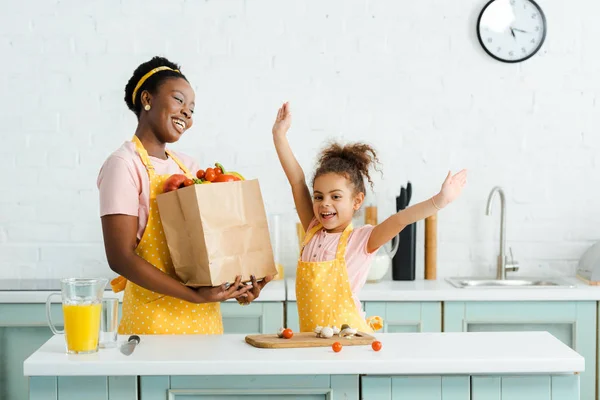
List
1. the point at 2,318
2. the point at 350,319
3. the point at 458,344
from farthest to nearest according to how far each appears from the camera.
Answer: the point at 2,318, the point at 350,319, the point at 458,344

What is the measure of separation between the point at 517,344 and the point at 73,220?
7.11ft

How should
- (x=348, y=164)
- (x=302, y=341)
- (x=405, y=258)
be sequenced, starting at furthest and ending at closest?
(x=405, y=258), (x=348, y=164), (x=302, y=341)

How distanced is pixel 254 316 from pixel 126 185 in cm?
108

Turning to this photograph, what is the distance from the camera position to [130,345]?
1.69 m

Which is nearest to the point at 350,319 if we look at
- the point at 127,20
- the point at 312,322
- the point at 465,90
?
the point at 312,322

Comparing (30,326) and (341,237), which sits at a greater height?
(341,237)

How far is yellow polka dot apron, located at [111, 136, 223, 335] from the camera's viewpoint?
1.98 m

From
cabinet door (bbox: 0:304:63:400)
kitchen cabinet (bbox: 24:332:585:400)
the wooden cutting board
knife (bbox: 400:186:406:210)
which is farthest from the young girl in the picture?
cabinet door (bbox: 0:304:63:400)

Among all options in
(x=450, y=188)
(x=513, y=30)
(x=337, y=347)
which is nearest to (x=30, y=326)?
(x=337, y=347)

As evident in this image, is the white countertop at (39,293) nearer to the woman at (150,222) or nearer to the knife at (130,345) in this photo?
the woman at (150,222)

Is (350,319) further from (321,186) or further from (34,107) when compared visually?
(34,107)

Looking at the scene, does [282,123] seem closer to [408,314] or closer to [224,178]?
[224,178]

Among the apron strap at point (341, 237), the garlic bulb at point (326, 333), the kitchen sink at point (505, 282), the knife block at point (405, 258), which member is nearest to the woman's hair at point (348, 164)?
the apron strap at point (341, 237)

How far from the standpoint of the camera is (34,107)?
329cm
